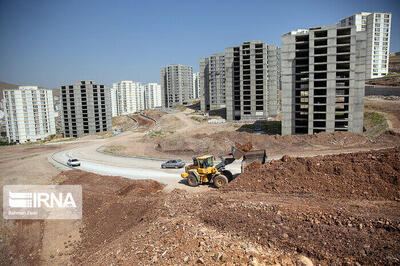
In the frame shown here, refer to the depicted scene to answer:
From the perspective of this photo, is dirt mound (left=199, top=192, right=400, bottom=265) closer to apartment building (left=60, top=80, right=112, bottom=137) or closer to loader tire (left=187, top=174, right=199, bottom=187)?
loader tire (left=187, top=174, right=199, bottom=187)

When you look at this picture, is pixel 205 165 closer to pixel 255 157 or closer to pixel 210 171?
pixel 210 171

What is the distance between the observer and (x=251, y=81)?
66.6m

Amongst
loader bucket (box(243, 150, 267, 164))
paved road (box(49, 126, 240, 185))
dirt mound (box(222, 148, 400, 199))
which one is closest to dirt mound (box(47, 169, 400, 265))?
dirt mound (box(222, 148, 400, 199))

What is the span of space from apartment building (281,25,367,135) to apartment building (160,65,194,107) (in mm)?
98893

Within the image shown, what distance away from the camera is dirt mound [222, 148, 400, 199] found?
16.1 m

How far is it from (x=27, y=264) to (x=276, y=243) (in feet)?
50.2

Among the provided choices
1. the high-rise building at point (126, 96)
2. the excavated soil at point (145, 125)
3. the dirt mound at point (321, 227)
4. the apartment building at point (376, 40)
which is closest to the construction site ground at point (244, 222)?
the dirt mound at point (321, 227)

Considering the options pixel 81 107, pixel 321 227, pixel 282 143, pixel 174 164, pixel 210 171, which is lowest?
pixel 174 164

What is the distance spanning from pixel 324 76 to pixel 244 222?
112 feet

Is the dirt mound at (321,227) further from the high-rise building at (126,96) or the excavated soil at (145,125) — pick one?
the high-rise building at (126,96)

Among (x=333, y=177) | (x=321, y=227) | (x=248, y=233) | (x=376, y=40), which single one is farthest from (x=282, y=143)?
(x=376, y=40)

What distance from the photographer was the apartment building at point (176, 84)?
13700cm

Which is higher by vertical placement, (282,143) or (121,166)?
(282,143)

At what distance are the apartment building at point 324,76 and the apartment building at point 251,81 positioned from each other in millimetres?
22960
